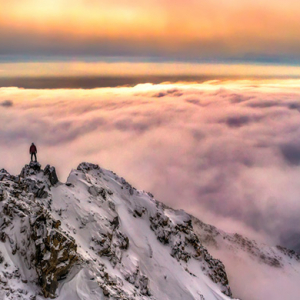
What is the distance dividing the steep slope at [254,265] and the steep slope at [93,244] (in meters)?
53.7

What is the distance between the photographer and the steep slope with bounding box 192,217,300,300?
377 feet

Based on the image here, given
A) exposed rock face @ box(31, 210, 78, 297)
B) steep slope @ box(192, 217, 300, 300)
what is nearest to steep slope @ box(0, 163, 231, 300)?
exposed rock face @ box(31, 210, 78, 297)

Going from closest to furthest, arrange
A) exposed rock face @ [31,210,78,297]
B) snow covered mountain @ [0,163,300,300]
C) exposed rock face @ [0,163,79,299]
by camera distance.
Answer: exposed rock face @ [31,210,78,297] < exposed rock face @ [0,163,79,299] < snow covered mountain @ [0,163,300,300]

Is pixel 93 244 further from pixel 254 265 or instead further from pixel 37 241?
pixel 254 265

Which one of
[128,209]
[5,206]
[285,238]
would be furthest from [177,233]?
[285,238]

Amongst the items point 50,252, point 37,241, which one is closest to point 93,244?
point 50,252

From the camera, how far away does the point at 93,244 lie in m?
48.7

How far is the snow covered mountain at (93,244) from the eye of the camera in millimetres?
34969

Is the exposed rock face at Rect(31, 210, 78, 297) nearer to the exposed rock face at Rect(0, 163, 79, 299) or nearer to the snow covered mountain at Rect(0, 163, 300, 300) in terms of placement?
the exposed rock face at Rect(0, 163, 79, 299)

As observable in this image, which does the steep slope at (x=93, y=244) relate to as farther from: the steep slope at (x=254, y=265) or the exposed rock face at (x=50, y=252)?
the steep slope at (x=254, y=265)

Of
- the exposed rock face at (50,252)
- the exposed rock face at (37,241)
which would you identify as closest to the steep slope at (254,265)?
the exposed rock face at (50,252)

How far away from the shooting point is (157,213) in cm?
7144

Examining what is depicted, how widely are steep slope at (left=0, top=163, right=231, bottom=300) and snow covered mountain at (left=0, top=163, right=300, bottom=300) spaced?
12 centimetres

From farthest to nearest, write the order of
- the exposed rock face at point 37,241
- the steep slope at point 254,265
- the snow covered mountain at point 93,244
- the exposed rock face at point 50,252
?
the steep slope at point 254,265, the snow covered mountain at point 93,244, the exposed rock face at point 37,241, the exposed rock face at point 50,252
